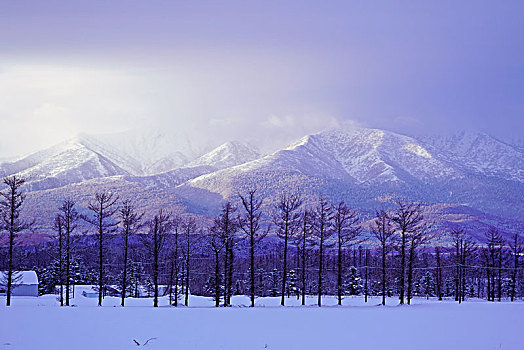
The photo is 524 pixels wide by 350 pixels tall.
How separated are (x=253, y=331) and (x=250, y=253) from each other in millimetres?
30796

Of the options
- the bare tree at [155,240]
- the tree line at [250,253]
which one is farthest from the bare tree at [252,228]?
the bare tree at [155,240]

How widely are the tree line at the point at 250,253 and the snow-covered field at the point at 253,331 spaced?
1175 cm

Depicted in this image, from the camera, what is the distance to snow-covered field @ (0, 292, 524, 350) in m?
22.6

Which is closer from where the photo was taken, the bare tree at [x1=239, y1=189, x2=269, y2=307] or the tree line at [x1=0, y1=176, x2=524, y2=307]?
the bare tree at [x1=239, y1=189, x2=269, y2=307]

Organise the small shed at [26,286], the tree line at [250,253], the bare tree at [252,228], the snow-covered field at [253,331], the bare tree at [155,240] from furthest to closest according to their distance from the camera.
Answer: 1. the small shed at [26,286]
2. the tree line at [250,253]
3. the bare tree at [155,240]
4. the bare tree at [252,228]
5. the snow-covered field at [253,331]

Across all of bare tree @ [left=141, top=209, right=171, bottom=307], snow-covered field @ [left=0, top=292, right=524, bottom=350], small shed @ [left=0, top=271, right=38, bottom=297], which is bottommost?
small shed @ [left=0, top=271, right=38, bottom=297]

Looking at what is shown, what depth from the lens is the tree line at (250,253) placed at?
4700 centimetres

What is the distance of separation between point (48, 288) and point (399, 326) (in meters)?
62.7

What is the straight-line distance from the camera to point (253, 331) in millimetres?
26875

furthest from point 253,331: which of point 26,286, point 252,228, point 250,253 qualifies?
point 26,286

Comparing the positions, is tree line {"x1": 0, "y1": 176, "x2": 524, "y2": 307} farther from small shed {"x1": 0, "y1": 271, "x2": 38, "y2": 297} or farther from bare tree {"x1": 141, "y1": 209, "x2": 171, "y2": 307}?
small shed {"x1": 0, "y1": 271, "x2": 38, "y2": 297}

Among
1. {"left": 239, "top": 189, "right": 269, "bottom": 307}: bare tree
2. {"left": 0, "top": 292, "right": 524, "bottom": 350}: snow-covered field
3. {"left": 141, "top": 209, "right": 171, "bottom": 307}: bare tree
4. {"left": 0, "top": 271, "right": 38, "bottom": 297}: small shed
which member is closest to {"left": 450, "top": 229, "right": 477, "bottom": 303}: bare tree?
{"left": 239, "top": 189, "right": 269, "bottom": 307}: bare tree

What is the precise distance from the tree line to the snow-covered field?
38.5 ft

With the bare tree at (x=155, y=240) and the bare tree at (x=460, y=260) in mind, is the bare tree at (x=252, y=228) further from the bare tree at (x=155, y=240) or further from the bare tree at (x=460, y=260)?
the bare tree at (x=460, y=260)
